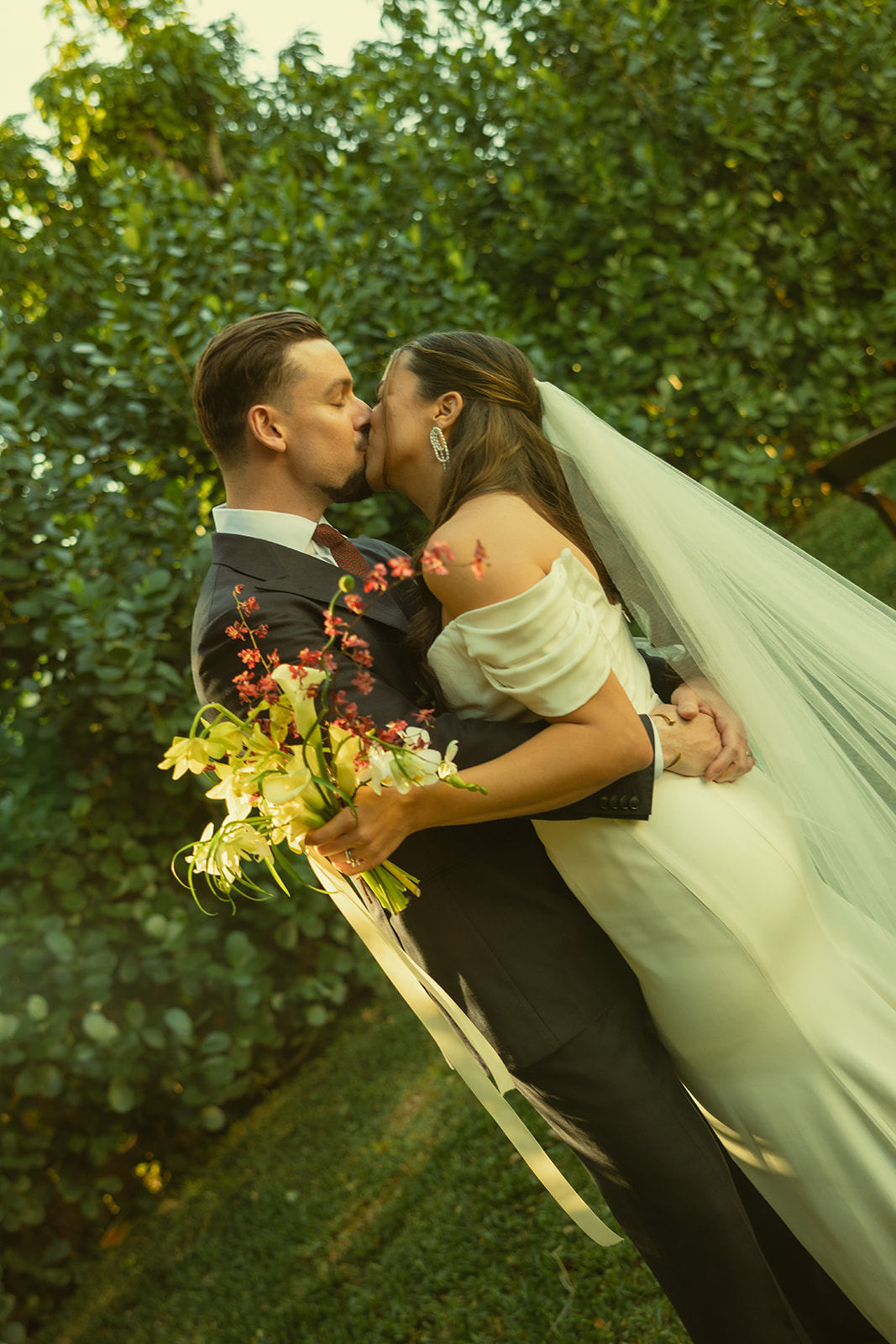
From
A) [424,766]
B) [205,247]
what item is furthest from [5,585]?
[424,766]

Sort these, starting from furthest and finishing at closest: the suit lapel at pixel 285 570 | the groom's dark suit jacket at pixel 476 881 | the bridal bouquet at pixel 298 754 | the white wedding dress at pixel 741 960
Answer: the suit lapel at pixel 285 570
the groom's dark suit jacket at pixel 476 881
the white wedding dress at pixel 741 960
the bridal bouquet at pixel 298 754

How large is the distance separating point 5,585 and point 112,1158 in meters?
2.68

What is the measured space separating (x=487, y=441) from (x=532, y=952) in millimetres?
1013

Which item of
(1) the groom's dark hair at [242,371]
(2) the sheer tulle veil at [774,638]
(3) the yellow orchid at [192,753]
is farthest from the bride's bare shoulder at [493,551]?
(1) the groom's dark hair at [242,371]

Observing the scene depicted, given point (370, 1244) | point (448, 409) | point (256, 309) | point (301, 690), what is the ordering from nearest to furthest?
point (301, 690)
point (448, 409)
point (370, 1244)
point (256, 309)

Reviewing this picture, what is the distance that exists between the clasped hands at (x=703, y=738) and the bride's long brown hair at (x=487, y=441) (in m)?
0.30

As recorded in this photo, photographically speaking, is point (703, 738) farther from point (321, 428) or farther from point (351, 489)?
point (321, 428)

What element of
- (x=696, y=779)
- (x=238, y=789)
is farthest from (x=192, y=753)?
(x=696, y=779)

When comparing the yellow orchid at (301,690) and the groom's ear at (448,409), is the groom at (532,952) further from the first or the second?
the groom's ear at (448,409)

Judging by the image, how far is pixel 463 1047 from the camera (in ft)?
6.13

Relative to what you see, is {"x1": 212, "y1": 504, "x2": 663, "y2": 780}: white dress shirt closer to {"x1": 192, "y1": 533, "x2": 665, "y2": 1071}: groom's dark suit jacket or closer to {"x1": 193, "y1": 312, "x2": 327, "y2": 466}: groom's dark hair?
{"x1": 192, "y1": 533, "x2": 665, "y2": 1071}: groom's dark suit jacket

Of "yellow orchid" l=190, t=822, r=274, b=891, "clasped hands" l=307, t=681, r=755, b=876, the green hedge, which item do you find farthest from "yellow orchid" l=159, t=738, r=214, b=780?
the green hedge

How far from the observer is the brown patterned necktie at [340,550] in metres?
2.15

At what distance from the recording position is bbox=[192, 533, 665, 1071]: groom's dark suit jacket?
1811 millimetres
